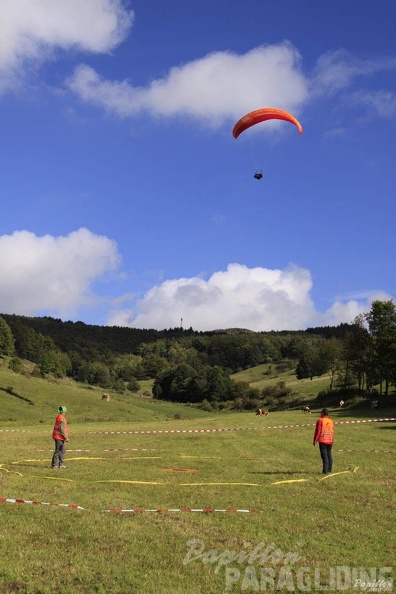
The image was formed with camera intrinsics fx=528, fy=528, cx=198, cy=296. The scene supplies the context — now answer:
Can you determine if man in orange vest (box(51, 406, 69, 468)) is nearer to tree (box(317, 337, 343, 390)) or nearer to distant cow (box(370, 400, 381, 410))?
distant cow (box(370, 400, 381, 410))

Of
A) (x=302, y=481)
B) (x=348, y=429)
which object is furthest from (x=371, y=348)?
(x=302, y=481)

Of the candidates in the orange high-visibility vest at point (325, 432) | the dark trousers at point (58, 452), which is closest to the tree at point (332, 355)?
the orange high-visibility vest at point (325, 432)

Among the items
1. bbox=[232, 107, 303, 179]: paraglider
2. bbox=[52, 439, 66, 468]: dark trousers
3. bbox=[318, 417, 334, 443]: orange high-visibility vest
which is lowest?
bbox=[52, 439, 66, 468]: dark trousers

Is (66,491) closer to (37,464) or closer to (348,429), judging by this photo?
(37,464)

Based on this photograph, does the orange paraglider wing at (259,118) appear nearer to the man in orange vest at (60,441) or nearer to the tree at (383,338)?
the man in orange vest at (60,441)

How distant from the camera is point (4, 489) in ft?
48.4

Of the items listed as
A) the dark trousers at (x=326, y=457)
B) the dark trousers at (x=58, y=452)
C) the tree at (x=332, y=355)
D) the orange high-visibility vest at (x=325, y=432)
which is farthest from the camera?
the tree at (x=332, y=355)

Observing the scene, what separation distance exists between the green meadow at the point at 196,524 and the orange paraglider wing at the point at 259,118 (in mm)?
20200

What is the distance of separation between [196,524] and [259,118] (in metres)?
27.2

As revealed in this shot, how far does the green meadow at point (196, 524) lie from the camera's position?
8352 millimetres

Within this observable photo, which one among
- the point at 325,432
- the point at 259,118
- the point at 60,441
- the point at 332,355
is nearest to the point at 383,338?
the point at 332,355

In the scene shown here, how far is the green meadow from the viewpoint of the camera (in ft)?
27.4

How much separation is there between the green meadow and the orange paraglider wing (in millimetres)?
20200

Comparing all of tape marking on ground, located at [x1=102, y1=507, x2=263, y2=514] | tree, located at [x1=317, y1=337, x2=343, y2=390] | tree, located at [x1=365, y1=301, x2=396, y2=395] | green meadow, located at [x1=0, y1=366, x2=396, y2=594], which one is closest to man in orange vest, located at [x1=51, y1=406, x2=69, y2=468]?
green meadow, located at [x1=0, y1=366, x2=396, y2=594]
